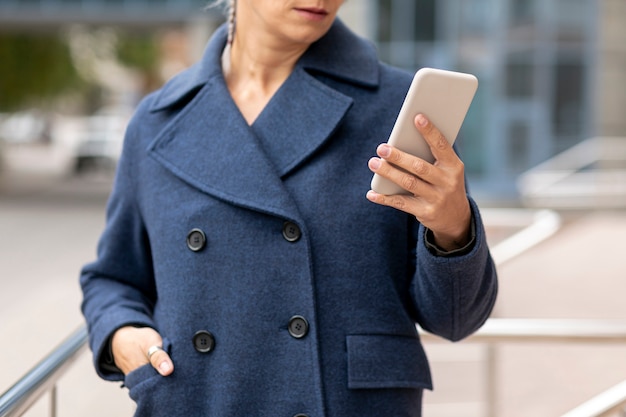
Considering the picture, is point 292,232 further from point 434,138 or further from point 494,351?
point 494,351

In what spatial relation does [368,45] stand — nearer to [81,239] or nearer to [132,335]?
[132,335]

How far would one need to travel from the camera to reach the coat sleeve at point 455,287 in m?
1.58

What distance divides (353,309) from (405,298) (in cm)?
11

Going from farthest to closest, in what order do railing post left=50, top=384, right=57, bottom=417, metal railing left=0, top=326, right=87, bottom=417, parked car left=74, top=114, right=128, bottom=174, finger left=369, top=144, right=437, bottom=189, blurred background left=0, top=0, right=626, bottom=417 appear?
parked car left=74, top=114, right=128, bottom=174 < blurred background left=0, top=0, right=626, bottom=417 < railing post left=50, top=384, right=57, bottom=417 < metal railing left=0, top=326, right=87, bottom=417 < finger left=369, top=144, right=437, bottom=189

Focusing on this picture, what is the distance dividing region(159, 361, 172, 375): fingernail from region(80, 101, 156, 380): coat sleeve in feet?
0.68

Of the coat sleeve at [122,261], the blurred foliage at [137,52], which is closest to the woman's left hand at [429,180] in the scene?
the coat sleeve at [122,261]

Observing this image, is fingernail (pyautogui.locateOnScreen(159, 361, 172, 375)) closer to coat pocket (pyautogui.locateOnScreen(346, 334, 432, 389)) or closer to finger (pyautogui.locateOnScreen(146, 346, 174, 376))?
finger (pyautogui.locateOnScreen(146, 346, 174, 376))

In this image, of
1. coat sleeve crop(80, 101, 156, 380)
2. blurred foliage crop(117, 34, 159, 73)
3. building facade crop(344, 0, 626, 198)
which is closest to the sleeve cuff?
coat sleeve crop(80, 101, 156, 380)

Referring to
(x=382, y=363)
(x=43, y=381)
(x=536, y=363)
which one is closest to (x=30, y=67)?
(x=536, y=363)

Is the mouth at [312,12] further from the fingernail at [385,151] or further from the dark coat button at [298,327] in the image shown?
the dark coat button at [298,327]

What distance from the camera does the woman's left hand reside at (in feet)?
4.74

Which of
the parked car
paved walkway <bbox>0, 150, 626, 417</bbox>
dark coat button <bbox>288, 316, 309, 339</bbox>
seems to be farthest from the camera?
the parked car

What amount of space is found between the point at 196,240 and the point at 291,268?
0.19 m

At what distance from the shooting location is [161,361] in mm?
1753
